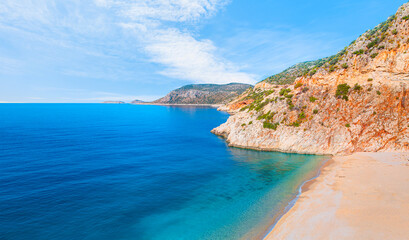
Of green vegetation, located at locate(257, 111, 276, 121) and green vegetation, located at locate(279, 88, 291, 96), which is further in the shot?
green vegetation, located at locate(279, 88, 291, 96)

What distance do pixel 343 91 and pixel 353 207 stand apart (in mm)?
30056

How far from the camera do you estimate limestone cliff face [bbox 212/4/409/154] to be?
3212 centimetres

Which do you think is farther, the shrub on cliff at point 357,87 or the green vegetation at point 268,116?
the green vegetation at point 268,116

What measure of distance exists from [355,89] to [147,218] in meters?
42.3

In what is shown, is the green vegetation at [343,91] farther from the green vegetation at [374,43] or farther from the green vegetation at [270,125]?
the green vegetation at [270,125]

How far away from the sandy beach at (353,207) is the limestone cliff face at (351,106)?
31.9ft

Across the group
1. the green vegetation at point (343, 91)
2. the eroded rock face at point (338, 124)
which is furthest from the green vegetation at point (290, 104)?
the green vegetation at point (343, 91)

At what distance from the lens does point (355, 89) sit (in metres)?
36.0

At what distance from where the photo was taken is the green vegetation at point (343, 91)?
120ft

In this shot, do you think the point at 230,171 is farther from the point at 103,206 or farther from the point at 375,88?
the point at 375,88

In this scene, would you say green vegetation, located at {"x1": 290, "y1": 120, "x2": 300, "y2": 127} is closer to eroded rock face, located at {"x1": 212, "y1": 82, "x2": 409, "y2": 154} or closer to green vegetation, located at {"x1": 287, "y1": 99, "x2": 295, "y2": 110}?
eroded rock face, located at {"x1": 212, "y1": 82, "x2": 409, "y2": 154}

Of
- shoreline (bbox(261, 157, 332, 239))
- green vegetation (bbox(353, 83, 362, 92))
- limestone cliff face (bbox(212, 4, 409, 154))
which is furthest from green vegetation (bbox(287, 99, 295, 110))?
shoreline (bbox(261, 157, 332, 239))

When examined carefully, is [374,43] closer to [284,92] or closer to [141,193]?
[284,92]

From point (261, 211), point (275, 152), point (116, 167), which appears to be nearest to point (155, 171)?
point (116, 167)
